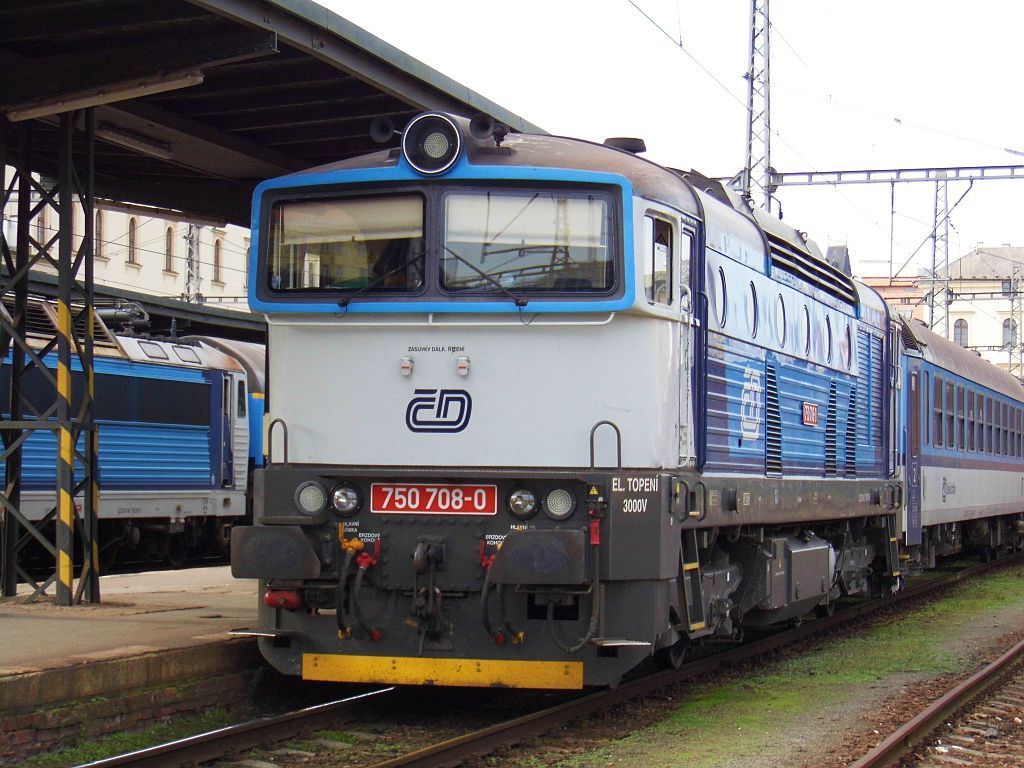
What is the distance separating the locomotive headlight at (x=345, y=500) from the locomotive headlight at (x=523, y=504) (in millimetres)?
951

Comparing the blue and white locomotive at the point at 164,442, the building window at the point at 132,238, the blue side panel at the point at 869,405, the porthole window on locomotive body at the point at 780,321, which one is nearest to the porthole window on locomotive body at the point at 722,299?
the porthole window on locomotive body at the point at 780,321

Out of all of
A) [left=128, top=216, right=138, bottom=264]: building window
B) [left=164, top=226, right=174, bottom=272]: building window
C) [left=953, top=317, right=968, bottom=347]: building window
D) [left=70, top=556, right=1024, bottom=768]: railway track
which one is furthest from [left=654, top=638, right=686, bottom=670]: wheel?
[left=953, top=317, right=968, bottom=347]: building window

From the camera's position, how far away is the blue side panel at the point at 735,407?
9.22m

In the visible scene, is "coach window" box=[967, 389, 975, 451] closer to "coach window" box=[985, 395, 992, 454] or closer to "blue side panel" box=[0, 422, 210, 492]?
"coach window" box=[985, 395, 992, 454]

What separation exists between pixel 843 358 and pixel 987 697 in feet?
13.4

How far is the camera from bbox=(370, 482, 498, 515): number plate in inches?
316

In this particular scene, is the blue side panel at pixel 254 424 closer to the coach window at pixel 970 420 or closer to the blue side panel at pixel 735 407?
the coach window at pixel 970 420

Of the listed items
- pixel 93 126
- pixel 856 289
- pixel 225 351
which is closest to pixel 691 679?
pixel 856 289

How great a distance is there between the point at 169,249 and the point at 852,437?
37.3 meters

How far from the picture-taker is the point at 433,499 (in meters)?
8.09

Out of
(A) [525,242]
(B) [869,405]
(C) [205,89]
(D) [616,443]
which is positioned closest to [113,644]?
(D) [616,443]

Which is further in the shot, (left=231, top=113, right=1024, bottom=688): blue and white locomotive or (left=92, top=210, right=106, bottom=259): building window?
(left=92, top=210, right=106, bottom=259): building window

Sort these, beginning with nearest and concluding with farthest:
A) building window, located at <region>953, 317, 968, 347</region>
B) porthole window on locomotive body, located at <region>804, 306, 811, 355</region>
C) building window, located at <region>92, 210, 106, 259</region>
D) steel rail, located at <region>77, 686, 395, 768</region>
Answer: steel rail, located at <region>77, 686, 395, 768</region>, porthole window on locomotive body, located at <region>804, 306, 811, 355</region>, building window, located at <region>92, 210, 106, 259</region>, building window, located at <region>953, 317, 968, 347</region>

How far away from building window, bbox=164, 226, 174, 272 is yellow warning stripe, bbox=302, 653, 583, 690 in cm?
3984
